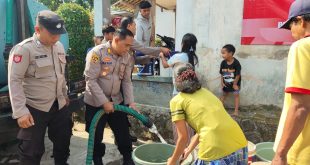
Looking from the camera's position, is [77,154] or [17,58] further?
Result: [77,154]

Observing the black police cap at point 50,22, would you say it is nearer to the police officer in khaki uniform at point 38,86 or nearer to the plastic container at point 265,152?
the police officer in khaki uniform at point 38,86

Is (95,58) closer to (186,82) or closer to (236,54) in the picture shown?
(186,82)

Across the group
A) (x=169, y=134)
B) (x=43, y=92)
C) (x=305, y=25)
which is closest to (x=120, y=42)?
(x=43, y=92)

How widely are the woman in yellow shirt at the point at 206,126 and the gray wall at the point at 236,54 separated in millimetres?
2723

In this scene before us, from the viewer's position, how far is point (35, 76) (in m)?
3.09

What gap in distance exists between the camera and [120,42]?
349 centimetres

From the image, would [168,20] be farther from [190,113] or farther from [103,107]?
[190,113]

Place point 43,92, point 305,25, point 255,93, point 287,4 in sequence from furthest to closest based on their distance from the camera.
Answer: point 255,93, point 287,4, point 43,92, point 305,25

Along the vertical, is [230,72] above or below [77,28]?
below

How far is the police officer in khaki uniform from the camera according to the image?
115 inches

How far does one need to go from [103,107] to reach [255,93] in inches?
109

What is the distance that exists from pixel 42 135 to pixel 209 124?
1792mm

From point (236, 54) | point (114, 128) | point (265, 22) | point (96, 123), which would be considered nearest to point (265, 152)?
point (114, 128)

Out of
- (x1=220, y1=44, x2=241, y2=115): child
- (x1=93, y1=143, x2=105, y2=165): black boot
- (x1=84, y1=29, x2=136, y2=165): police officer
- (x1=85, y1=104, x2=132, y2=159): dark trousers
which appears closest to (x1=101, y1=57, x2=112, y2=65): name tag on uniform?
(x1=84, y1=29, x2=136, y2=165): police officer
